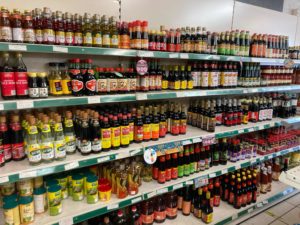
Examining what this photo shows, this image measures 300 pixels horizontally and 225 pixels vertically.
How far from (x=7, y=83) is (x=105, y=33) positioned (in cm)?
72

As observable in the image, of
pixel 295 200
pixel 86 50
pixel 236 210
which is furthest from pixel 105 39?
pixel 295 200

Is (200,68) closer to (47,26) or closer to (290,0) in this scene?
(47,26)

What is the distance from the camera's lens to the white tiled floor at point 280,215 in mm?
2605

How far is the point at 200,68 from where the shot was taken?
231 cm

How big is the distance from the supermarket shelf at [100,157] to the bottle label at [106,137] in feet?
0.19

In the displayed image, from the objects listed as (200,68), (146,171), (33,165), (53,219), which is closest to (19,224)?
(53,219)

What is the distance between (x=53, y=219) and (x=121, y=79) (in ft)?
3.51

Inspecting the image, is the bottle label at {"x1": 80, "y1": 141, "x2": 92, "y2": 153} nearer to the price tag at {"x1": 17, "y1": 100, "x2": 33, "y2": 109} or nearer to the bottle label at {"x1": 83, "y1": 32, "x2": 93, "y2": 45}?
the price tag at {"x1": 17, "y1": 100, "x2": 33, "y2": 109}

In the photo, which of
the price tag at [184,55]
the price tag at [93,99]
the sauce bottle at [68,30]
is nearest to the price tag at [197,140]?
the price tag at [184,55]

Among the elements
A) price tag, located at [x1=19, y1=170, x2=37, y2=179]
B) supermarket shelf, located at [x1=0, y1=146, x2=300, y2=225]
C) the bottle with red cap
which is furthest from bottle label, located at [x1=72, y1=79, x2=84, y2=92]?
supermarket shelf, located at [x1=0, y1=146, x2=300, y2=225]

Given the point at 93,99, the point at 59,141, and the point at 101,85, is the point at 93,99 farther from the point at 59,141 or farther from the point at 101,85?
the point at 59,141

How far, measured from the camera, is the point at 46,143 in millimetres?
1504

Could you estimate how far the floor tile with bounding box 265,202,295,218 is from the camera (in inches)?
109

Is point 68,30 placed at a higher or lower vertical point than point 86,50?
higher
